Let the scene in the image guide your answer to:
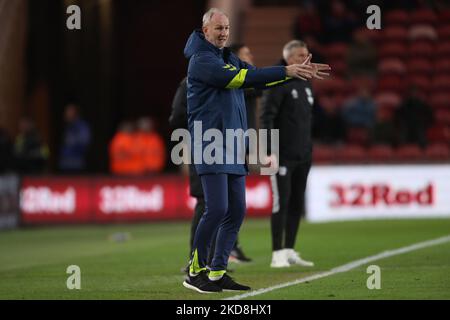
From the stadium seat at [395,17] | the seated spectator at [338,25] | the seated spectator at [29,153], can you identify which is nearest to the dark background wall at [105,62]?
the seated spectator at [338,25]

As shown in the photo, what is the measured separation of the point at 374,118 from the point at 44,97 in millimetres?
9364

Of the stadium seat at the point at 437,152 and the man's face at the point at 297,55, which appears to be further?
the stadium seat at the point at 437,152

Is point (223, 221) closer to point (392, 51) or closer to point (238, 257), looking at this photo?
point (238, 257)

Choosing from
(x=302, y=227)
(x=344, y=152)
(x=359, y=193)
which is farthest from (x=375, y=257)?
(x=344, y=152)

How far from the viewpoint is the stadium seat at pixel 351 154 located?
21017 millimetres

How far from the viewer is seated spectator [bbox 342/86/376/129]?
23.0 meters

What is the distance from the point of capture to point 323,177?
20656mm

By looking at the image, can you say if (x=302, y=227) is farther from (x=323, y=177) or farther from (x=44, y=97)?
(x=44, y=97)

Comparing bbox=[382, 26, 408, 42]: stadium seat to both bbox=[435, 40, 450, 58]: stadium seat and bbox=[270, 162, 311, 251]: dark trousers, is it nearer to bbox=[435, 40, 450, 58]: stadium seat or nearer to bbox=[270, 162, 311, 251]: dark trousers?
bbox=[435, 40, 450, 58]: stadium seat

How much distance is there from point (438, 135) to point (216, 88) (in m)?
14.3

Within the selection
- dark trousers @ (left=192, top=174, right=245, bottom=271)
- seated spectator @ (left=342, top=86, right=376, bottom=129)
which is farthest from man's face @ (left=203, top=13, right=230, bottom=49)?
seated spectator @ (left=342, top=86, right=376, bottom=129)

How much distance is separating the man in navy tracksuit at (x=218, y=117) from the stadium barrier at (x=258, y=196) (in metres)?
10.7

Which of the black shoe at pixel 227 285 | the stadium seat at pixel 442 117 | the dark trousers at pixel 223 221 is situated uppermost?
the stadium seat at pixel 442 117

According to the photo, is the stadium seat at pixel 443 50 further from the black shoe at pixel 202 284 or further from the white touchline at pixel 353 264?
the black shoe at pixel 202 284
